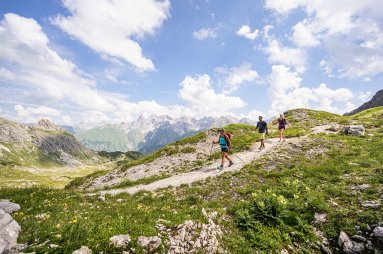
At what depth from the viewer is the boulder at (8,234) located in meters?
8.00

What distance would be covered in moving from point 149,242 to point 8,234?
194 inches

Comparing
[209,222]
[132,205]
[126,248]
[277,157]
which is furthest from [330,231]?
[277,157]

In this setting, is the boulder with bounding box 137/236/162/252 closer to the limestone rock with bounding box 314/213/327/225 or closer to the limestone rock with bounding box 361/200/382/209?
the limestone rock with bounding box 314/213/327/225

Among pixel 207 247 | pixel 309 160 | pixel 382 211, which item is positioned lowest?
pixel 207 247

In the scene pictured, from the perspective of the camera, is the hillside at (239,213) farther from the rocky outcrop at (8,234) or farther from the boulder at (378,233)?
the rocky outcrop at (8,234)

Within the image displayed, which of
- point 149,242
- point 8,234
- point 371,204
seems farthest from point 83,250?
point 371,204

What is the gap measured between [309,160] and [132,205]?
1727cm

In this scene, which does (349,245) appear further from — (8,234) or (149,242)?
(8,234)

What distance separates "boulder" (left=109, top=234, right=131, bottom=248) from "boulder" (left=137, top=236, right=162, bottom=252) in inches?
18.3

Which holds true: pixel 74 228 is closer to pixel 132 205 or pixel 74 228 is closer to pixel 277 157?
pixel 132 205

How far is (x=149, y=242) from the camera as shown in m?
9.79

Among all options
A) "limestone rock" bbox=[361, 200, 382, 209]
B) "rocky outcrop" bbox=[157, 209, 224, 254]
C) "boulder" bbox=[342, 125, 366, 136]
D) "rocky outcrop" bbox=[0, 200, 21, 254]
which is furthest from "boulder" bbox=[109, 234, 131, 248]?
"boulder" bbox=[342, 125, 366, 136]

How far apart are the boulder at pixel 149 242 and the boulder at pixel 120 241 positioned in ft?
1.53

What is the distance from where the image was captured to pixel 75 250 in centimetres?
850
